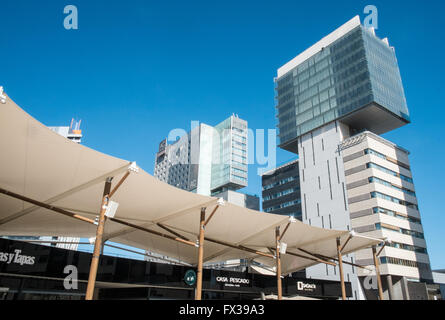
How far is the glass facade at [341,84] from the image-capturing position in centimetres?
8419

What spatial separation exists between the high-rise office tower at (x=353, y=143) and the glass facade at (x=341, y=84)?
10.5 inches

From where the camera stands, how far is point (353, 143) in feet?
261

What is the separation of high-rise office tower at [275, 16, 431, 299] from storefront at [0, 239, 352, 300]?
50.6 metres

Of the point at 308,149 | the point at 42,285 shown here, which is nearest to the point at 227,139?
the point at 308,149

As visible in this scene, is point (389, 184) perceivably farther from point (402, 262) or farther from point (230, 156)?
point (230, 156)

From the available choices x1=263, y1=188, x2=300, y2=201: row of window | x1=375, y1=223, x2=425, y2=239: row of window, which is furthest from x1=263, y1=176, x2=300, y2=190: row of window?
x1=375, y1=223, x2=425, y2=239: row of window

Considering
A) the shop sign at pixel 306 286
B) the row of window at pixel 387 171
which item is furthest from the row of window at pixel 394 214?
the shop sign at pixel 306 286

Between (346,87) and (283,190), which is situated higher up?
(346,87)

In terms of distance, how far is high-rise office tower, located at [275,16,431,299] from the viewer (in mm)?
70812

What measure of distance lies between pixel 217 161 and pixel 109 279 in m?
130

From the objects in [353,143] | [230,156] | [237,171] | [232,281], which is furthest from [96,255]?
[237,171]

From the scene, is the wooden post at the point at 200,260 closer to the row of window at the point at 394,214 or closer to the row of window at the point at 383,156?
the row of window at the point at 394,214

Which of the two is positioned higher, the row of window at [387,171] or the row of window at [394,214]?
the row of window at [387,171]
